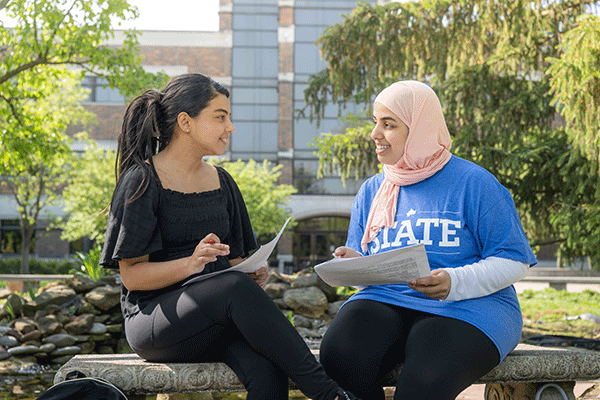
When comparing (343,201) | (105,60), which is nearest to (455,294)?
(105,60)

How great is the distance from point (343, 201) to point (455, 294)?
2703 cm

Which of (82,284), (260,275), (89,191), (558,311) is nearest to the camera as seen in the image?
(260,275)

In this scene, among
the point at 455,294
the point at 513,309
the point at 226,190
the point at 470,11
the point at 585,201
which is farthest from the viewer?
the point at 470,11

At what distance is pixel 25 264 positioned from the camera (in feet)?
77.0

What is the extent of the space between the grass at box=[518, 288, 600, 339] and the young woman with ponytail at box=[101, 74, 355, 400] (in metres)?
6.68

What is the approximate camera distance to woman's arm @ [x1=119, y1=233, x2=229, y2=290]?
7.00 ft

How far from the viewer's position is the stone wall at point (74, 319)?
6.68 metres

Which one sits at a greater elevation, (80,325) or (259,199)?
(80,325)

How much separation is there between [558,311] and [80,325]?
8192 millimetres

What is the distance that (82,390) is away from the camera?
2.01 metres

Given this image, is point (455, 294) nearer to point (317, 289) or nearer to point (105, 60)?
point (317, 289)

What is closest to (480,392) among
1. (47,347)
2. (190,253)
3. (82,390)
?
(190,253)

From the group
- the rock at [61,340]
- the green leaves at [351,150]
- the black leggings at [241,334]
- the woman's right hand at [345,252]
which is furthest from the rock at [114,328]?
the woman's right hand at [345,252]

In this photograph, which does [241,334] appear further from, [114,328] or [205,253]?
[114,328]
